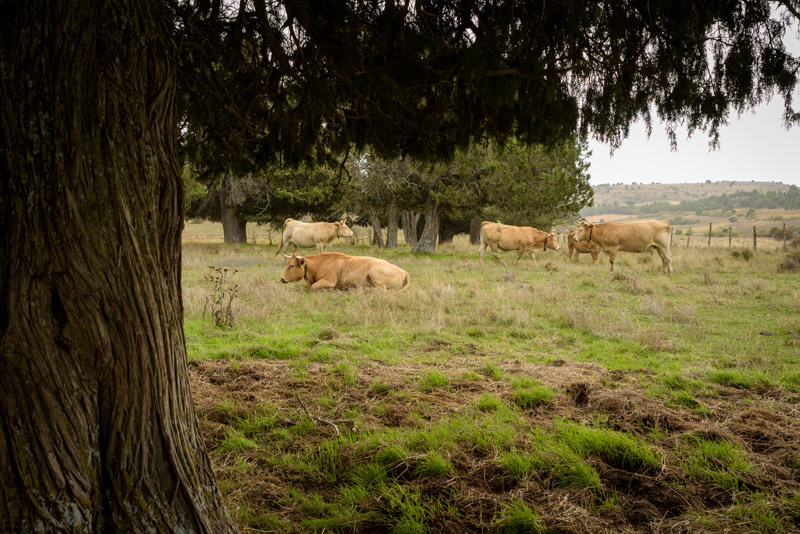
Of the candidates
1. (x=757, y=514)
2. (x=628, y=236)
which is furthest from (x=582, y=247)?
(x=757, y=514)

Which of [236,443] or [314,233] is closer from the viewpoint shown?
[236,443]

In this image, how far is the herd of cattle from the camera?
34.3ft

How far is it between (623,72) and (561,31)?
2.73 ft

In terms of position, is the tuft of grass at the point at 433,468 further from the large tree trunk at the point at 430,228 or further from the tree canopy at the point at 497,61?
the large tree trunk at the point at 430,228

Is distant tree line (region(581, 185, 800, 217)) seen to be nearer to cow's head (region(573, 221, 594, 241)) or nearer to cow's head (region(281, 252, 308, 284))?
cow's head (region(573, 221, 594, 241))

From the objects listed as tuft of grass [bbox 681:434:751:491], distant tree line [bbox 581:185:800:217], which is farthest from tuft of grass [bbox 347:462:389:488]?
distant tree line [bbox 581:185:800:217]

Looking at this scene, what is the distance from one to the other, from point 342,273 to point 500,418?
7127 millimetres

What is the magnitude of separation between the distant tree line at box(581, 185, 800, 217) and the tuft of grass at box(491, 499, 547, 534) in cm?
12095

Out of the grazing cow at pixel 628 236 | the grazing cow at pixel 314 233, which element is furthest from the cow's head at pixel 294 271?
the grazing cow at pixel 628 236

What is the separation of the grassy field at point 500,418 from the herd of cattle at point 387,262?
2396 mm

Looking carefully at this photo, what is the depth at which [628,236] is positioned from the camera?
1645 cm

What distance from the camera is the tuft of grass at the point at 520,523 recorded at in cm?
246

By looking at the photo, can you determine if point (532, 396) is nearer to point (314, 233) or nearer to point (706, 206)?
point (314, 233)

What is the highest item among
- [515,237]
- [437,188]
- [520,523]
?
[437,188]
